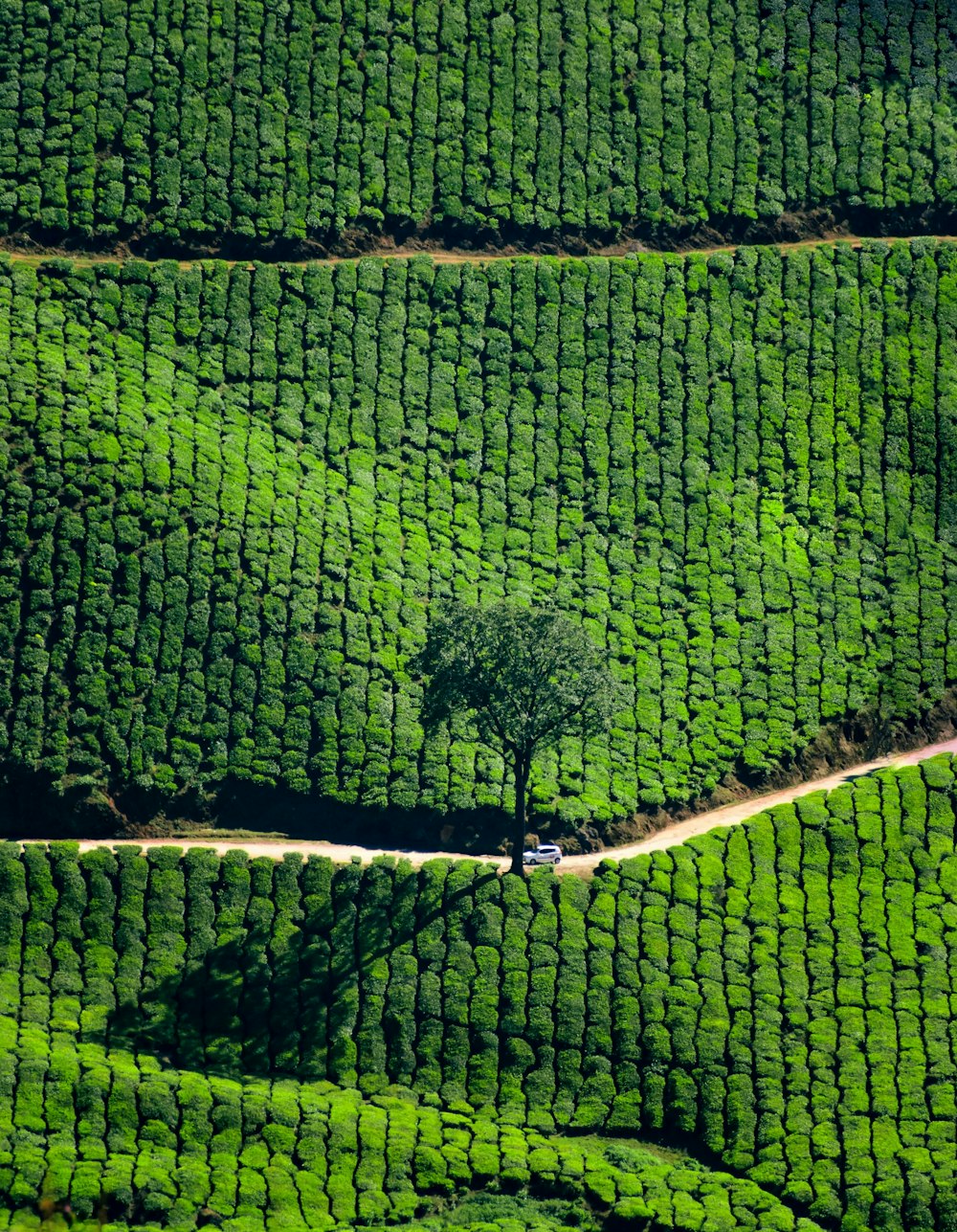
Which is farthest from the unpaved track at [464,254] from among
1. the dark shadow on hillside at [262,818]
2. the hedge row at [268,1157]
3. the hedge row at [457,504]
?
the hedge row at [268,1157]

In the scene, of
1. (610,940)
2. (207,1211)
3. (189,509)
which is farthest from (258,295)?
(207,1211)

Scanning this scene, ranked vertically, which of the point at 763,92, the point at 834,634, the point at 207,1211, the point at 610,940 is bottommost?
the point at 207,1211

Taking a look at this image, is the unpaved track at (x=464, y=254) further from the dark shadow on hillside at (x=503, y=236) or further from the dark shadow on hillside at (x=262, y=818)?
the dark shadow on hillside at (x=262, y=818)

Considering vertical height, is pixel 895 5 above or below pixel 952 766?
above

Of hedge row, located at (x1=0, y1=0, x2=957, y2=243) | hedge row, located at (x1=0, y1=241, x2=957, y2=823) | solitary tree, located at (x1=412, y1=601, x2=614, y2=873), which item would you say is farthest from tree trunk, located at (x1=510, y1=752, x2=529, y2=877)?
hedge row, located at (x1=0, y1=0, x2=957, y2=243)

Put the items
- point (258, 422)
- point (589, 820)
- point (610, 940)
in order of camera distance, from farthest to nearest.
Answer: point (258, 422) < point (589, 820) < point (610, 940)

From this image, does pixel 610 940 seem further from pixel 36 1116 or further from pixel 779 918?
pixel 36 1116

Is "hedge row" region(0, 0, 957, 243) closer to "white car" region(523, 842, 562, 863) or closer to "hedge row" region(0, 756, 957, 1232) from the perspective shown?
"white car" region(523, 842, 562, 863)
